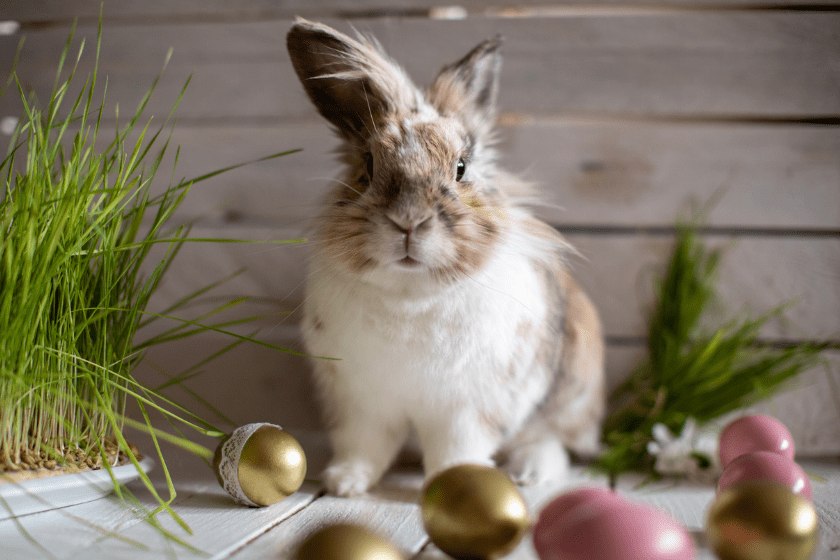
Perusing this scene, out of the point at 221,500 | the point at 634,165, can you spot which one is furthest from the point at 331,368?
the point at 634,165

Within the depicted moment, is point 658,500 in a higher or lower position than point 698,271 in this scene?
lower

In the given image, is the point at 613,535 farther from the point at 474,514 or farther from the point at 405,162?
the point at 405,162

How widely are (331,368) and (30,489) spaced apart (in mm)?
557

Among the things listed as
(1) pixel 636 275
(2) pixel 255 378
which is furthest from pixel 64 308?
(1) pixel 636 275

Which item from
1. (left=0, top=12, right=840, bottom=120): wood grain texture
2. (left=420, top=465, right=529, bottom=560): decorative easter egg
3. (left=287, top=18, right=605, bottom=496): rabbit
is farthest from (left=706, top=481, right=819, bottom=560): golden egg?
(left=0, top=12, right=840, bottom=120): wood grain texture

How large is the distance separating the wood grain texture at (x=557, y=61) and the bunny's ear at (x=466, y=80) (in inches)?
13.8

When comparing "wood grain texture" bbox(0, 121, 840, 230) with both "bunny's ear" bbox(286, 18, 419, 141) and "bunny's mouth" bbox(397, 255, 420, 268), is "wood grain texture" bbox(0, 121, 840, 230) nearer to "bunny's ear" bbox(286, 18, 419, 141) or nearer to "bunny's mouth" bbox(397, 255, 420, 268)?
"bunny's ear" bbox(286, 18, 419, 141)

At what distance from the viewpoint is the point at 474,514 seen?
0.76m

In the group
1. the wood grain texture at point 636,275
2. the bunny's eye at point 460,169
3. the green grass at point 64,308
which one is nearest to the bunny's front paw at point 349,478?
the green grass at point 64,308

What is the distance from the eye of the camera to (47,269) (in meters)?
0.92

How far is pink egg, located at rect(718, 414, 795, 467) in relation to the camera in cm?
108

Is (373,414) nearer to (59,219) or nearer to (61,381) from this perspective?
(61,381)

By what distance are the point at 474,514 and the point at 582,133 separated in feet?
3.94

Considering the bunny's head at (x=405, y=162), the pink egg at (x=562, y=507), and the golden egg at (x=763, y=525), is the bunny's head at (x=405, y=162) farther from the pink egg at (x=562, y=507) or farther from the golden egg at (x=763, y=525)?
the golden egg at (x=763, y=525)
